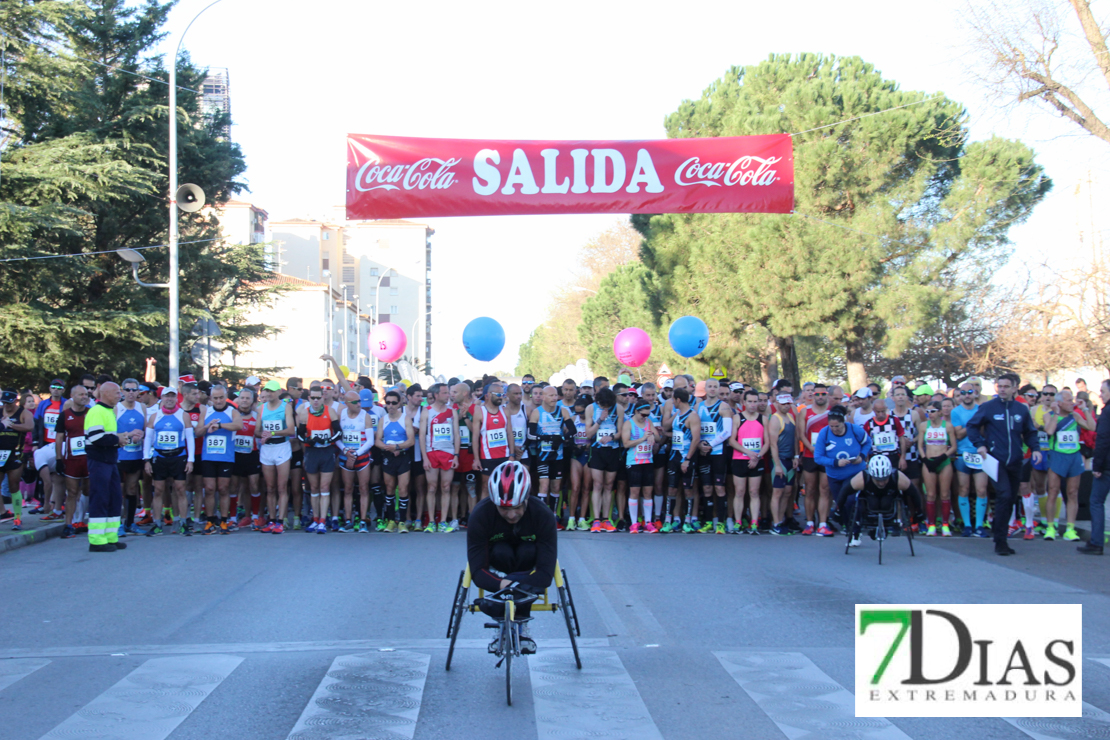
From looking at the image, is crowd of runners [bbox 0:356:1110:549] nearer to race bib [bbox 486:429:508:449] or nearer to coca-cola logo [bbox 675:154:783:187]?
race bib [bbox 486:429:508:449]

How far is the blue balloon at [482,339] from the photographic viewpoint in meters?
21.2

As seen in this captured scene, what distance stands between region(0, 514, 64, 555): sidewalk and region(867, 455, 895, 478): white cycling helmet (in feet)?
33.8

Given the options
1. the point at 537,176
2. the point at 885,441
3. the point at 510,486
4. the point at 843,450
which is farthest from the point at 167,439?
the point at 885,441

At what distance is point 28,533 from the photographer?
12.1m

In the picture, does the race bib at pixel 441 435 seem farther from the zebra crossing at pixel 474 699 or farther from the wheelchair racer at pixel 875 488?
the zebra crossing at pixel 474 699

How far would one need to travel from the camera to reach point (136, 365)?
25.7m

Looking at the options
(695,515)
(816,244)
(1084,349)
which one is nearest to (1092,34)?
(1084,349)

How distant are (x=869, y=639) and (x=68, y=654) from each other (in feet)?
17.7

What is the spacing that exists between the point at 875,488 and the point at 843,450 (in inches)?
38.6

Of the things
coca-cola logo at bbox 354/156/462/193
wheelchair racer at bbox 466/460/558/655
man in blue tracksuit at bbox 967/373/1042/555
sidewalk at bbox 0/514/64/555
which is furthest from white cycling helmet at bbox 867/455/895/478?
sidewalk at bbox 0/514/64/555

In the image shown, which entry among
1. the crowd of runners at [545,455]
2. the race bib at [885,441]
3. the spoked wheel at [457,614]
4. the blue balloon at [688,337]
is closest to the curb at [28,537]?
the crowd of runners at [545,455]

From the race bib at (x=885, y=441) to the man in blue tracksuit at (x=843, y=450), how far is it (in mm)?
322

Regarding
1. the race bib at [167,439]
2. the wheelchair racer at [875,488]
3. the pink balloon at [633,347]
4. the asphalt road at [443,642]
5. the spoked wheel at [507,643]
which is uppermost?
the pink balloon at [633,347]

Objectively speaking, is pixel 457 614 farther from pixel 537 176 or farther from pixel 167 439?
pixel 537 176
